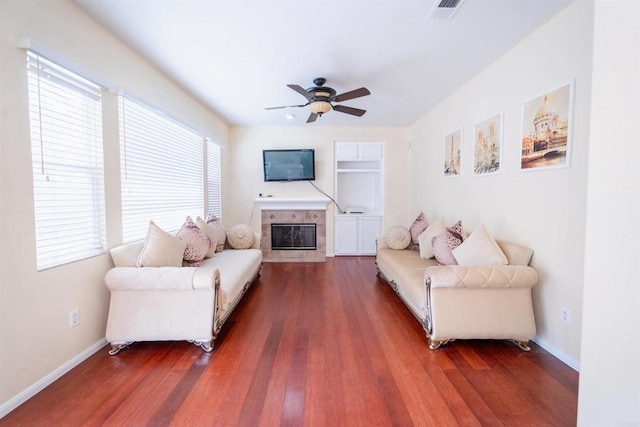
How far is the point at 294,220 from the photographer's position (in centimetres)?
552

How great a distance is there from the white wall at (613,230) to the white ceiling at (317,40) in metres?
1.28

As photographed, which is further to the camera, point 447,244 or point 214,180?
point 214,180

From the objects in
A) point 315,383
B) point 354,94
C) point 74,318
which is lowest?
point 315,383

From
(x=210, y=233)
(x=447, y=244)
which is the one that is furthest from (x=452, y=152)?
(x=210, y=233)

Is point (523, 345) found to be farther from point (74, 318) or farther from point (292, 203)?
point (292, 203)

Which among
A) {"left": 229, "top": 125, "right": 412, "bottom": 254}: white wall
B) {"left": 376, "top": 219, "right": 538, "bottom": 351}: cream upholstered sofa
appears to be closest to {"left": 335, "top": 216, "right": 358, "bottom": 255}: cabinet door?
{"left": 229, "top": 125, "right": 412, "bottom": 254}: white wall

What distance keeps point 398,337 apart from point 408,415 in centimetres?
91

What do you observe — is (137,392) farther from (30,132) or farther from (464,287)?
(464,287)

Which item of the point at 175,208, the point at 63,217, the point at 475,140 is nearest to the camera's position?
the point at 63,217

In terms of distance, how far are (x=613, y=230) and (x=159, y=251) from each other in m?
2.83

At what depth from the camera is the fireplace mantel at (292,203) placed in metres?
5.35

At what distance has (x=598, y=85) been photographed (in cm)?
108

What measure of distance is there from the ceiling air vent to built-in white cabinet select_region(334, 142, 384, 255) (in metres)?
3.51

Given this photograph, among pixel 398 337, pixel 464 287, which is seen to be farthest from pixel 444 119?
pixel 398 337
